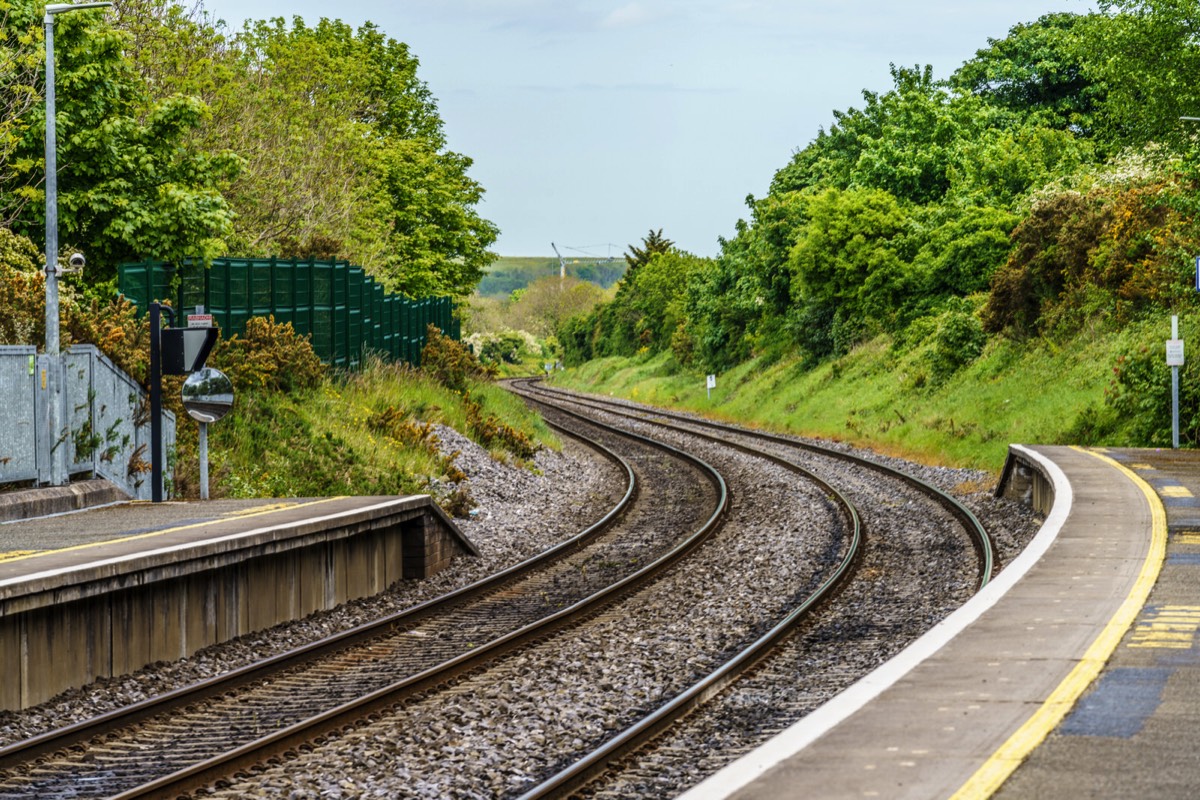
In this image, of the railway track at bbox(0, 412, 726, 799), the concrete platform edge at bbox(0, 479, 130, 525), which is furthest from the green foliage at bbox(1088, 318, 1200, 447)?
the concrete platform edge at bbox(0, 479, 130, 525)

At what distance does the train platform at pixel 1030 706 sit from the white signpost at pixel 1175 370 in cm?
1280

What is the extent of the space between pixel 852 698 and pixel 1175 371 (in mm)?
19880

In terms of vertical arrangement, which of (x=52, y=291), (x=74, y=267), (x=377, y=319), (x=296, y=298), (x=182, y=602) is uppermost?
(x=74, y=267)

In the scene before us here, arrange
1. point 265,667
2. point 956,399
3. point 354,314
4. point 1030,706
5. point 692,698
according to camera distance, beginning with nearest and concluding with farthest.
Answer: point 1030,706
point 692,698
point 265,667
point 354,314
point 956,399

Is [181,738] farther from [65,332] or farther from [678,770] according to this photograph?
[65,332]

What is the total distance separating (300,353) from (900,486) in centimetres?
1133

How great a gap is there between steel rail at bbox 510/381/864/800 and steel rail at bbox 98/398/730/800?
6.40ft

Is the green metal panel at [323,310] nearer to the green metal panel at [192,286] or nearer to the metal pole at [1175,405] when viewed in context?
the green metal panel at [192,286]

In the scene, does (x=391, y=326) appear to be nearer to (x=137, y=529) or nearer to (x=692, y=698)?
(x=137, y=529)

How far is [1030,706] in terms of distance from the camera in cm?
789

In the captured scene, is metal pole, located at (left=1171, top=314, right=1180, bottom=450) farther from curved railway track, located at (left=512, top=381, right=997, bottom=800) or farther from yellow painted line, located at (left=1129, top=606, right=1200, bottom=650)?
yellow painted line, located at (left=1129, top=606, right=1200, bottom=650)

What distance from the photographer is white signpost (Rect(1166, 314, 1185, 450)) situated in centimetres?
2544

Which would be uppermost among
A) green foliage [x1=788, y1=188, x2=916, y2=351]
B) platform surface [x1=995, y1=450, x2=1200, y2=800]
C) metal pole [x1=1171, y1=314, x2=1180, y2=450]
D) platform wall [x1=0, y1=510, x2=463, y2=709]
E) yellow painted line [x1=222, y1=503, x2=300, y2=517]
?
green foliage [x1=788, y1=188, x2=916, y2=351]

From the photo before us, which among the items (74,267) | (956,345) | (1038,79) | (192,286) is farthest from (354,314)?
(1038,79)
